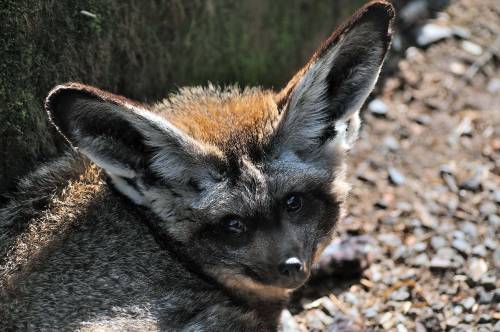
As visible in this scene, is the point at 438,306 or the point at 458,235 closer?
the point at 438,306

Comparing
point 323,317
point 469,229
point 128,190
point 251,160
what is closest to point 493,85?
point 469,229

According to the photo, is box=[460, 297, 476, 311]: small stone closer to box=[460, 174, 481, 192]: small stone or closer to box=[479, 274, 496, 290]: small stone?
box=[479, 274, 496, 290]: small stone

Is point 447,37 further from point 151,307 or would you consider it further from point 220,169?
point 151,307

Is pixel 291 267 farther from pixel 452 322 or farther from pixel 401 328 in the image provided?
pixel 452 322

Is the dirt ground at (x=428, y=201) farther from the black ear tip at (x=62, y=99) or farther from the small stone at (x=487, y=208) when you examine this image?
the black ear tip at (x=62, y=99)

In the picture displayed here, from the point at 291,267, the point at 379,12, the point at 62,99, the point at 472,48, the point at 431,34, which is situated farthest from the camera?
the point at 431,34

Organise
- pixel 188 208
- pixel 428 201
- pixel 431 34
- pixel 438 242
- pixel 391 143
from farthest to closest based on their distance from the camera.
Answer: pixel 431 34 → pixel 391 143 → pixel 428 201 → pixel 438 242 → pixel 188 208

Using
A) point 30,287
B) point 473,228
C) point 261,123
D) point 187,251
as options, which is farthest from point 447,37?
point 30,287
